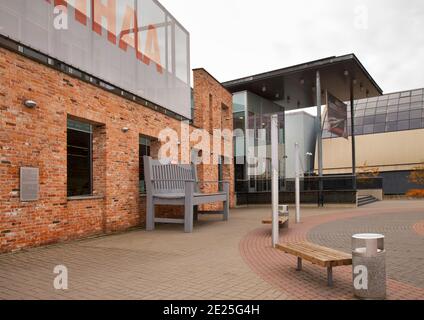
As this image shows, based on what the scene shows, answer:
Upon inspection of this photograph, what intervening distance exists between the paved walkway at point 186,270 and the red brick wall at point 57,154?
50 centimetres

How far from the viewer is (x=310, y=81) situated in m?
20.8

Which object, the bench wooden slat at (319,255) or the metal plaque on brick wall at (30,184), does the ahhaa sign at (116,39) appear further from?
the bench wooden slat at (319,255)

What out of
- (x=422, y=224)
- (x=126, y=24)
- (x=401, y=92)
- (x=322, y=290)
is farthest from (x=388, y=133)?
(x=322, y=290)

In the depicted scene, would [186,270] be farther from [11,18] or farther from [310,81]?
Answer: [310,81]

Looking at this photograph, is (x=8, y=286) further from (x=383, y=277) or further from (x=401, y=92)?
(x=401, y=92)

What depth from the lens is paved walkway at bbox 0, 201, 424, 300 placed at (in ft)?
13.5

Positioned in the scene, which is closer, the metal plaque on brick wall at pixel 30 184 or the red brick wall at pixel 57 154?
the red brick wall at pixel 57 154

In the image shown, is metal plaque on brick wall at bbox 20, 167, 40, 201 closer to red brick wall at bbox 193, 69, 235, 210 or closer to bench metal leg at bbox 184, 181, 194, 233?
bench metal leg at bbox 184, 181, 194, 233

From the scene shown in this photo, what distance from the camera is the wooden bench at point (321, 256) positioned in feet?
13.8

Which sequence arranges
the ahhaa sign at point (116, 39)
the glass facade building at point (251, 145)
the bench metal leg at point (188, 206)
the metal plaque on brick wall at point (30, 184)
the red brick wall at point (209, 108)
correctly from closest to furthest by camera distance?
1. the metal plaque on brick wall at point (30, 184)
2. the ahhaa sign at point (116, 39)
3. the bench metal leg at point (188, 206)
4. the red brick wall at point (209, 108)
5. the glass facade building at point (251, 145)

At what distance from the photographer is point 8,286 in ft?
14.4

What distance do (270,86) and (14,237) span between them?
17.1m

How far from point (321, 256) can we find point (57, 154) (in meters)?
5.47

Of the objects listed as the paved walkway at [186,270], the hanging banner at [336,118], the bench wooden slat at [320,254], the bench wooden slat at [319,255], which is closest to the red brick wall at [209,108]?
the hanging banner at [336,118]
